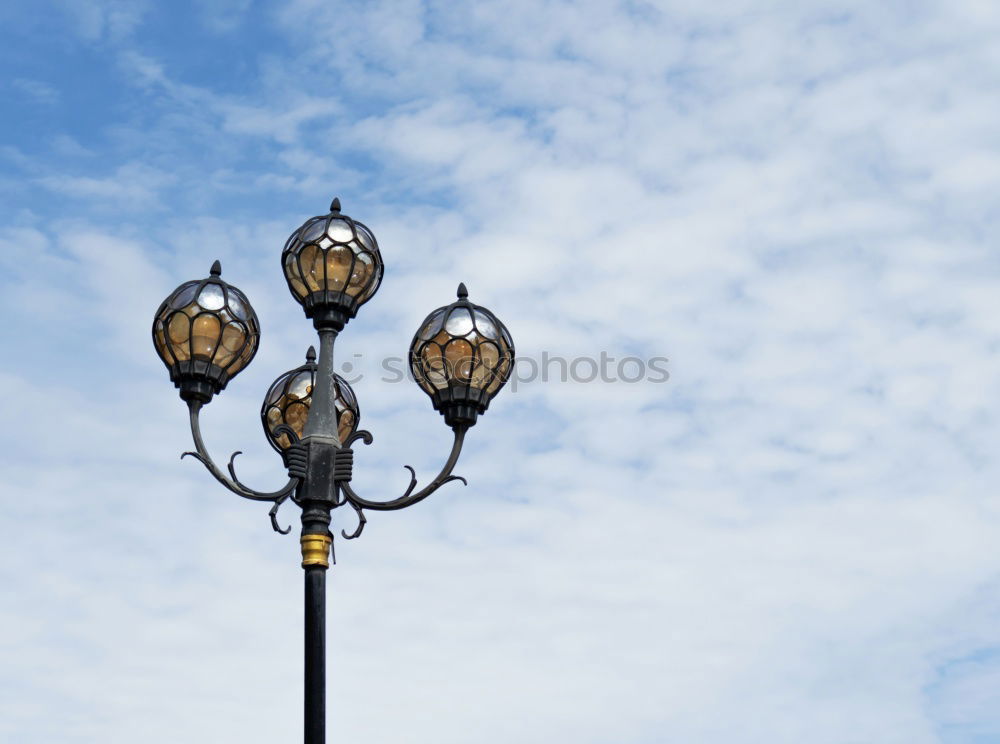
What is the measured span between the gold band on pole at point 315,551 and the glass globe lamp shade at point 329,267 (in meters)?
1.36

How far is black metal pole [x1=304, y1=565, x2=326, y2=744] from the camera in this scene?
768 centimetres

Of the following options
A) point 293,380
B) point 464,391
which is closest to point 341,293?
point 464,391

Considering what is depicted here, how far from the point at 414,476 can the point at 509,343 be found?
1114mm

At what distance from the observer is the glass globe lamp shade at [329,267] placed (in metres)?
8.79

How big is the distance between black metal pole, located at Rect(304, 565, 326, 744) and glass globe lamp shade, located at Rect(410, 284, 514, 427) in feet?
4.44

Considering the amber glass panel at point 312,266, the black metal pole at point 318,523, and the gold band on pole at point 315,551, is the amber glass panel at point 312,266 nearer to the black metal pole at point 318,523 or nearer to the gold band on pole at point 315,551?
the black metal pole at point 318,523

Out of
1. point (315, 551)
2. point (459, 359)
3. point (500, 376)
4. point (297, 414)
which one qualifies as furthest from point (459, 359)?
point (297, 414)

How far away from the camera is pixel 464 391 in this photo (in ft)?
28.9

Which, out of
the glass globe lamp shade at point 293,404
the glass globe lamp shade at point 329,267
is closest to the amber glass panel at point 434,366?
the glass globe lamp shade at point 329,267

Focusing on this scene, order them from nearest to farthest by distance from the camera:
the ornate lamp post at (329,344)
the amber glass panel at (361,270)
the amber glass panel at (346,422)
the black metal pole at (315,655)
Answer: the black metal pole at (315,655)
the ornate lamp post at (329,344)
the amber glass panel at (361,270)
the amber glass panel at (346,422)

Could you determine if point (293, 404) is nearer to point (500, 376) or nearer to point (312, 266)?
point (312, 266)

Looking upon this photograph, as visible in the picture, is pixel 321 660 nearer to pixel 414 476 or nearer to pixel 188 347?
pixel 414 476

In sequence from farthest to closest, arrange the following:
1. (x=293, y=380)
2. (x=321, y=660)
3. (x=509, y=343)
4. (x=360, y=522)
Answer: (x=293, y=380) → (x=509, y=343) → (x=360, y=522) → (x=321, y=660)

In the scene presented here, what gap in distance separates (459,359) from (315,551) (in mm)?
1513
